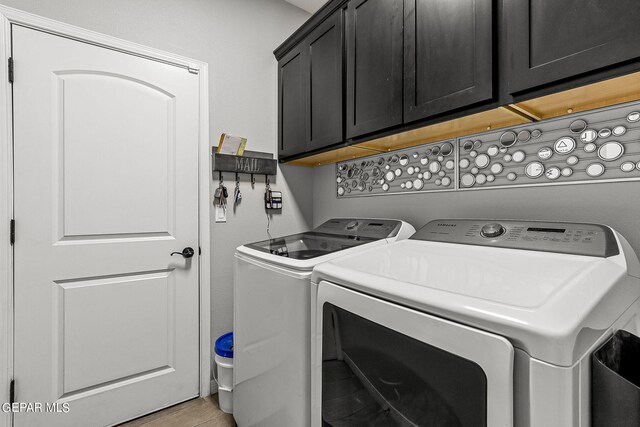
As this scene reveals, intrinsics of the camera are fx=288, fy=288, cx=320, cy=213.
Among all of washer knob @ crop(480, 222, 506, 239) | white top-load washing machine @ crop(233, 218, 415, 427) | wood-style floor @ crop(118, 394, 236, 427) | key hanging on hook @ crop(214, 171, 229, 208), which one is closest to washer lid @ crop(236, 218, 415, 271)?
white top-load washing machine @ crop(233, 218, 415, 427)

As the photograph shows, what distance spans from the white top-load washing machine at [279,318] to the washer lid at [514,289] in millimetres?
147

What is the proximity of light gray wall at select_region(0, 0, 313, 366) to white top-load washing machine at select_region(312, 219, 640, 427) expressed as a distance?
1252mm

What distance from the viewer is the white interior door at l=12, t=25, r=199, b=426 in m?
1.47

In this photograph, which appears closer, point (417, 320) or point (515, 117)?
point (417, 320)

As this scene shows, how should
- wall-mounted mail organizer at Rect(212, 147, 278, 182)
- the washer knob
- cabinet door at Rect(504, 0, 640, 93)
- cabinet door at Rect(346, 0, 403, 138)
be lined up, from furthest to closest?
wall-mounted mail organizer at Rect(212, 147, 278, 182) → cabinet door at Rect(346, 0, 403, 138) → the washer knob → cabinet door at Rect(504, 0, 640, 93)

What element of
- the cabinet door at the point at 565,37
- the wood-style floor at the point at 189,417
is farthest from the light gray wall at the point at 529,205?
the wood-style floor at the point at 189,417

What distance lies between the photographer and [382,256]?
1076mm

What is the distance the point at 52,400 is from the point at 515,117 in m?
2.61

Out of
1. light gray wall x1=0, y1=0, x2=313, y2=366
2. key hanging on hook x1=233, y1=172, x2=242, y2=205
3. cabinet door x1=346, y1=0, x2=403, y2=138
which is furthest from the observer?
key hanging on hook x1=233, y1=172, x2=242, y2=205

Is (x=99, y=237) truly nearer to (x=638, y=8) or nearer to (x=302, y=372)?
(x=302, y=372)

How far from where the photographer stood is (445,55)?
1139 millimetres

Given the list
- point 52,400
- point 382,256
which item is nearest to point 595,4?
point 382,256

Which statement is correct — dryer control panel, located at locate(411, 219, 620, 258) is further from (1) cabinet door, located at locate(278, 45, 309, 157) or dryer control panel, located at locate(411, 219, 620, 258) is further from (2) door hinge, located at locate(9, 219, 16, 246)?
(2) door hinge, located at locate(9, 219, 16, 246)

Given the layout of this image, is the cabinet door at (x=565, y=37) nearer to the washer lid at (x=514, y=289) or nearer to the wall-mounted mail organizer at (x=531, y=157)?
the wall-mounted mail organizer at (x=531, y=157)
